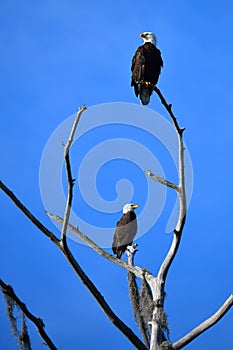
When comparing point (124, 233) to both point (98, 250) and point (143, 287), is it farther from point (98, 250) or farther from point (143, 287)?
point (143, 287)

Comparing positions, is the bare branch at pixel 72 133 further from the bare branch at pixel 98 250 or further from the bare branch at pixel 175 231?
the bare branch at pixel 98 250

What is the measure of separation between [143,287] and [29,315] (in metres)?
1.19

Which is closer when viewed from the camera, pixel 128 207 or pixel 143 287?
pixel 143 287

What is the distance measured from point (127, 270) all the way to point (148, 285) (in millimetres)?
459

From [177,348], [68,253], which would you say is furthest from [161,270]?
[68,253]

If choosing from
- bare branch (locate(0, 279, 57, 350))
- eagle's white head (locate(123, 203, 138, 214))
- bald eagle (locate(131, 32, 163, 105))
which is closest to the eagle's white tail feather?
bald eagle (locate(131, 32, 163, 105))

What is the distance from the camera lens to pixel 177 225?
521cm

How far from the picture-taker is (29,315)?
4.63 m

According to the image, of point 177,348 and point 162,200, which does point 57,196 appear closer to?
point 162,200

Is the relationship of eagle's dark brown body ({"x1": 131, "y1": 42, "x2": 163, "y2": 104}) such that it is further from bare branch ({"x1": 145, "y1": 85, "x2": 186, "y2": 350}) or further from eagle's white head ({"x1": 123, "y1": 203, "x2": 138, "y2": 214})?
bare branch ({"x1": 145, "y1": 85, "x2": 186, "y2": 350})

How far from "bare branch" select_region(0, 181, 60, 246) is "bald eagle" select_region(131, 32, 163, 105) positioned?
12.6 feet

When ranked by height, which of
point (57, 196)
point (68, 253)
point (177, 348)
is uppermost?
point (57, 196)

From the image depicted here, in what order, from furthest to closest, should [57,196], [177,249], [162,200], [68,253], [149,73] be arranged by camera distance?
[149,73] → [162,200] → [57,196] → [177,249] → [68,253]

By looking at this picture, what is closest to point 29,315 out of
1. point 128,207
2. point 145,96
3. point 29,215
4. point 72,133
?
point 29,215
